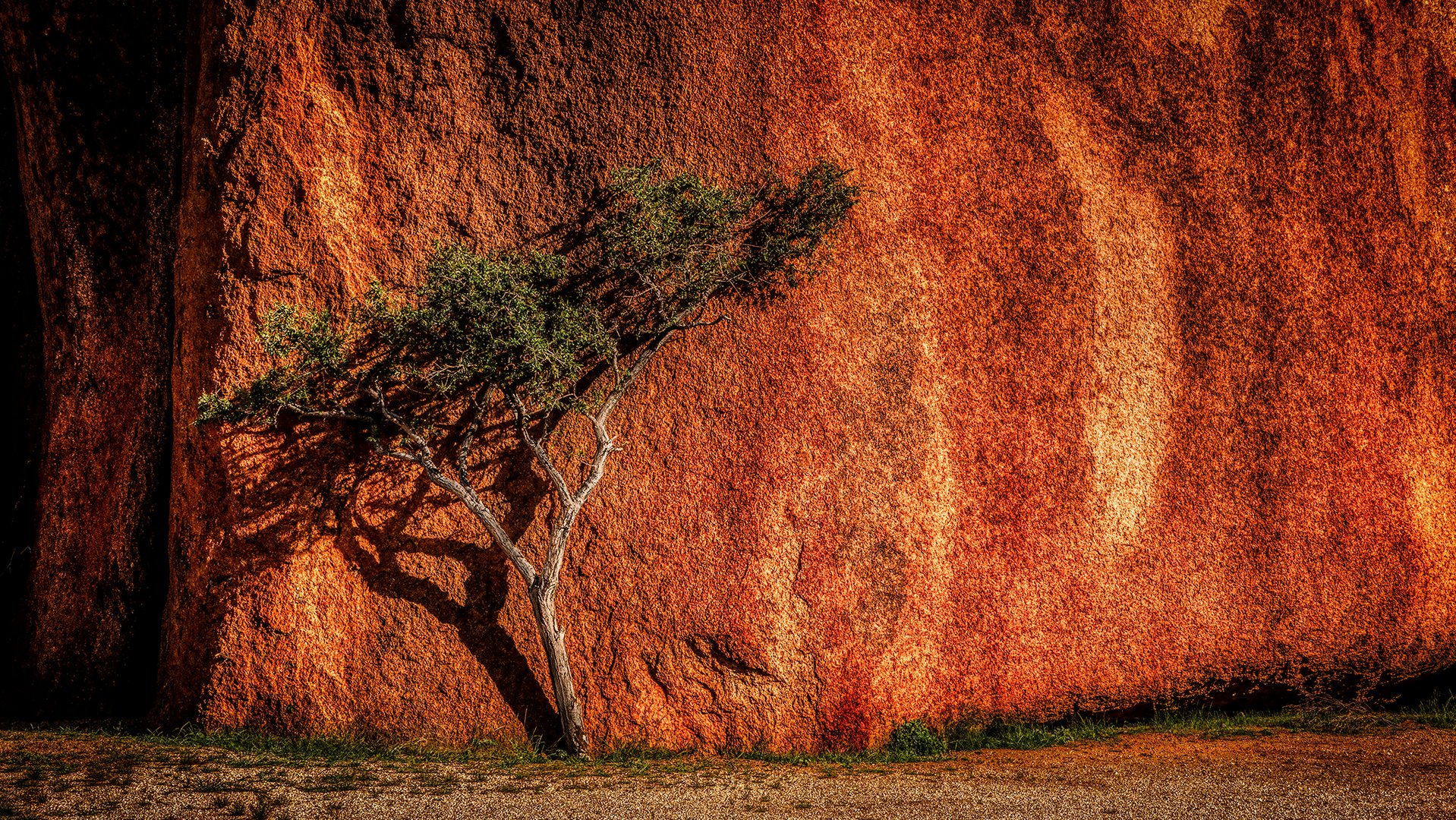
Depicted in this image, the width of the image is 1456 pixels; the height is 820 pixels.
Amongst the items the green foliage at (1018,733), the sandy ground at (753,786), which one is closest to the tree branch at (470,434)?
A: the sandy ground at (753,786)

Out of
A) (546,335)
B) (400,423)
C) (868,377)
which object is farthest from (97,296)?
(868,377)

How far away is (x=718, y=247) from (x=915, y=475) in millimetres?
2701

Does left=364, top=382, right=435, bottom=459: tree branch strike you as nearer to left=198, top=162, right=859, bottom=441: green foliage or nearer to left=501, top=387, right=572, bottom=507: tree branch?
left=198, top=162, right=859, bottom=441: green foliage

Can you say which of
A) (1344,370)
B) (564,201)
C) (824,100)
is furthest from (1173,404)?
(564,201)

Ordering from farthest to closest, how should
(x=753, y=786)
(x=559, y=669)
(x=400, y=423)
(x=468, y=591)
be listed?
(x=468, y=591) < (x=400, y=423) < (x=559, y=669) < (x=753, y=786)

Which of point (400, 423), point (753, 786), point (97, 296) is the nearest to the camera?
point (753, 786)

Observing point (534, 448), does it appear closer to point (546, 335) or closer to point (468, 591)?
point (546, 335)

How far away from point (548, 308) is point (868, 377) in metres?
2.91

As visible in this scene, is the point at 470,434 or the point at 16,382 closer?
the point at 470,434

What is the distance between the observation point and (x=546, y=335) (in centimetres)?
693

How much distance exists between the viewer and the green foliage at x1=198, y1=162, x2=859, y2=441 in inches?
266

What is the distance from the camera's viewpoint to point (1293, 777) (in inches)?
231

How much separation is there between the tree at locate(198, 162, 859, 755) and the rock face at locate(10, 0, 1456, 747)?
29cm

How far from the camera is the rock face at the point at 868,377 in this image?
7.25 metres
